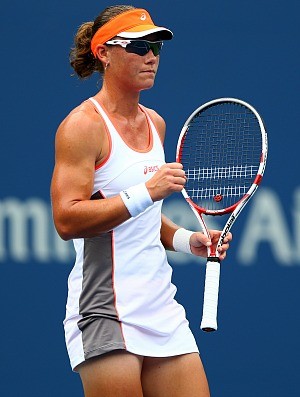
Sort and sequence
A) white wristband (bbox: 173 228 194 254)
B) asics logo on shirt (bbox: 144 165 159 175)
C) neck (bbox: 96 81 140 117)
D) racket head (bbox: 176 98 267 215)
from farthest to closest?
1. racket head (bbox: 176 98 267 215)
2. white wristband (bbox: 173 228 194 254)
3. neck (bbox: 96 81 140 117)
4. asics logo on shirt (bbox: 144 165 159 175)

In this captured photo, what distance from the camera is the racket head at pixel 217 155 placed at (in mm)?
5238

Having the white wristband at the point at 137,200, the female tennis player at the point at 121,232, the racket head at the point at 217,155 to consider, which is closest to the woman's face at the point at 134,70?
the female tennis player at the point at 121,232

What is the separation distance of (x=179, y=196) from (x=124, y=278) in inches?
80.8

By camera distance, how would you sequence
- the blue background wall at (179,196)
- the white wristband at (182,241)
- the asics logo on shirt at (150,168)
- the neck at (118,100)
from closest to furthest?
the asics logo on shirt at (150,168) < the neck at (118,100) < the white wristband at (182,241) < the blue background wall at (179,196)

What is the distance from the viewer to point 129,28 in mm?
4953

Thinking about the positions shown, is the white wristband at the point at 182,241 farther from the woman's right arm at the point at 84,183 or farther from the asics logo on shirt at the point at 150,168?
the woman's right arm at the point at 84,183

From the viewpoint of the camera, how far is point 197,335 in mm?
6871

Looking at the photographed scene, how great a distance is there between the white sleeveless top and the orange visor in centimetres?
30

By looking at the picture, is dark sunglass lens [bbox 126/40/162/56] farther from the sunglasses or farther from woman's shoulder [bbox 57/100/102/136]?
woman's shoulder [bbox 57/100/102/136]

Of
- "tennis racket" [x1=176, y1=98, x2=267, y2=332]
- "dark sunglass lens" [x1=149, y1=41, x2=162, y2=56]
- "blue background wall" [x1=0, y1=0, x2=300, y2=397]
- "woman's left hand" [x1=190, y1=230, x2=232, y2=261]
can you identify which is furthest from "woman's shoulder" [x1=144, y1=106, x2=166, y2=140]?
"blue background wall" [x1=0, y1=0, x2=300, y2=397]

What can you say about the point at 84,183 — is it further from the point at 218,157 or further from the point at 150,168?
the point at 218,157

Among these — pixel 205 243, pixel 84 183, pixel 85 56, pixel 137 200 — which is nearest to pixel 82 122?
pixel 84 183

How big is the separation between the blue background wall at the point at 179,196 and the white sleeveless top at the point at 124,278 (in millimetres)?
1962

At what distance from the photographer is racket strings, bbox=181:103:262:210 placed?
530 centimetres
